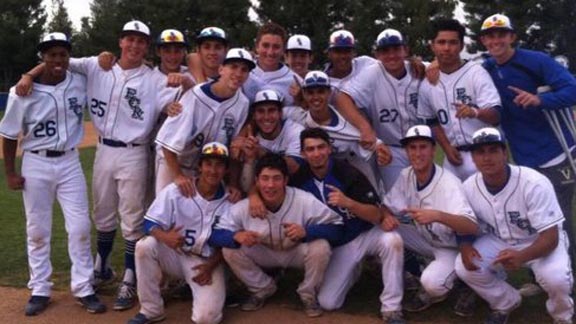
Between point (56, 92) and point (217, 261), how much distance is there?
5.73 ft

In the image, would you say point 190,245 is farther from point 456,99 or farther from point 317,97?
point 456,99

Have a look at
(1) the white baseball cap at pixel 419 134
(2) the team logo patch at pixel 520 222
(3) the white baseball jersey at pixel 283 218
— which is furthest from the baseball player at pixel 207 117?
(2) the team logo patch at pixel 520 222

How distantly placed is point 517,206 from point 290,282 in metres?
2.00

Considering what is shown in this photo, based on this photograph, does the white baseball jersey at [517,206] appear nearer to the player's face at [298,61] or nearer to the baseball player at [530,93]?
the baseball player at [530,93]

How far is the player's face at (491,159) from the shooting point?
4391 millimetres

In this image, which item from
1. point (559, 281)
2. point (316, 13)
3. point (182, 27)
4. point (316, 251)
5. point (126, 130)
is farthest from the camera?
point (182, 27)

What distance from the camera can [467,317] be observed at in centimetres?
472

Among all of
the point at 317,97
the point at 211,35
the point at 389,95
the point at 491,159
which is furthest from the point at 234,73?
the point at 491,159

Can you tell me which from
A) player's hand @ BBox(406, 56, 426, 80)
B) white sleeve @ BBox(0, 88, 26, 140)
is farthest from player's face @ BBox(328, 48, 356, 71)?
white sleeve @ BBox(0, 88, 26, 140)

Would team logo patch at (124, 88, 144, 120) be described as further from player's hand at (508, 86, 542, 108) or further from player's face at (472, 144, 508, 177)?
player's hand at (508, 86, 542, 108)

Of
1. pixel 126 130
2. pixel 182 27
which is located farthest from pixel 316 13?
pixel 126 130

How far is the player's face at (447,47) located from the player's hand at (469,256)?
4.58 ft

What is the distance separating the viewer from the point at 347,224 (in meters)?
4.94

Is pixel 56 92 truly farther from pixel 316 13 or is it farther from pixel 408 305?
pixel 316 13
